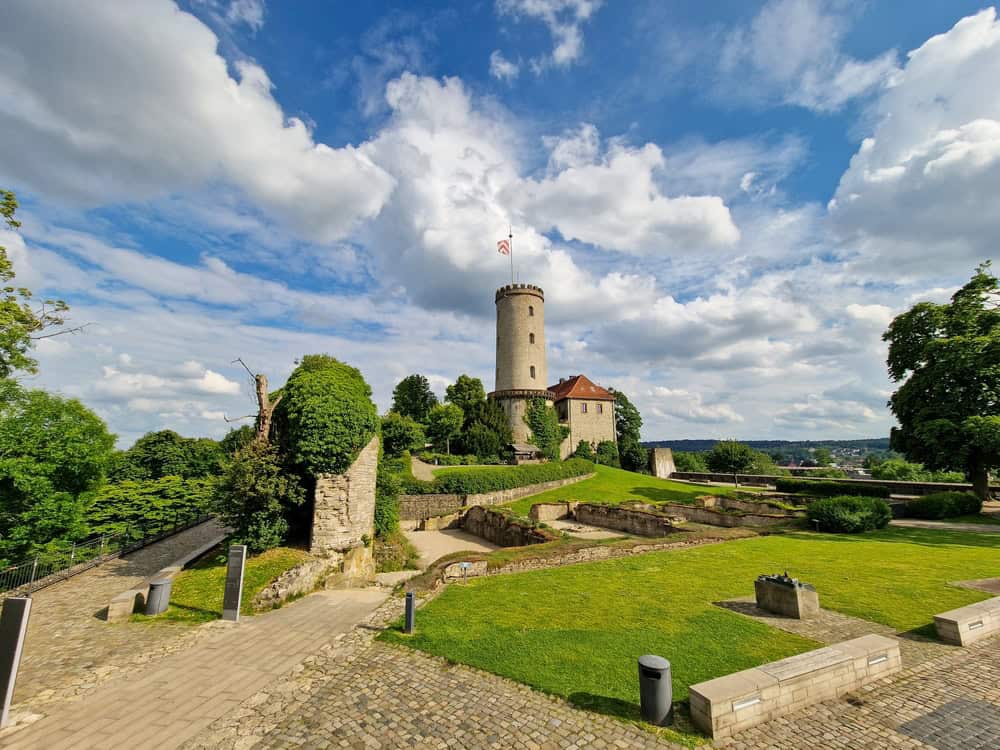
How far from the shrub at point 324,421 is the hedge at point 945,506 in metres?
28.5

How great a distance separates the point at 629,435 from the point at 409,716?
190 ft

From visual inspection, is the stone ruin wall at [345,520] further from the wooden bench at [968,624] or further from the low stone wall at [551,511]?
the wooden bench at [968,624]

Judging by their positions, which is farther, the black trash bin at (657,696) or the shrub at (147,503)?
the shrub at (147,503)

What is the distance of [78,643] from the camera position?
850 cm

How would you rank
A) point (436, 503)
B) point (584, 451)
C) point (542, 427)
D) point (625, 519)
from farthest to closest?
point (584, 451), point (542, 427), point (436, 503), point (625, 519)

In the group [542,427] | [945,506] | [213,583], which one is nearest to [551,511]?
[213,583]

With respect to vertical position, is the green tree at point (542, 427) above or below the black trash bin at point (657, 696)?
above

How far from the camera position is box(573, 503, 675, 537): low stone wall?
69.2 ft

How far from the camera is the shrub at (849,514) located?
18920mm

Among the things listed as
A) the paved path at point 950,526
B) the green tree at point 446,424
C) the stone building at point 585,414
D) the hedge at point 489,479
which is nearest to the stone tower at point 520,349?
the stone building at point 585,414

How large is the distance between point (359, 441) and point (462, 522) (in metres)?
14.8

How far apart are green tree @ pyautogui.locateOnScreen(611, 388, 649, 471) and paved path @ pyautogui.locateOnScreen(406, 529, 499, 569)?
34.9m

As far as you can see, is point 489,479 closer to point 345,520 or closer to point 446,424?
point 446,424

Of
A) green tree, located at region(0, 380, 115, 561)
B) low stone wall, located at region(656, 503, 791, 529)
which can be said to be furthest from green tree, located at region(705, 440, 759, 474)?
green tree, located at region(0, 380, 115, 561)
